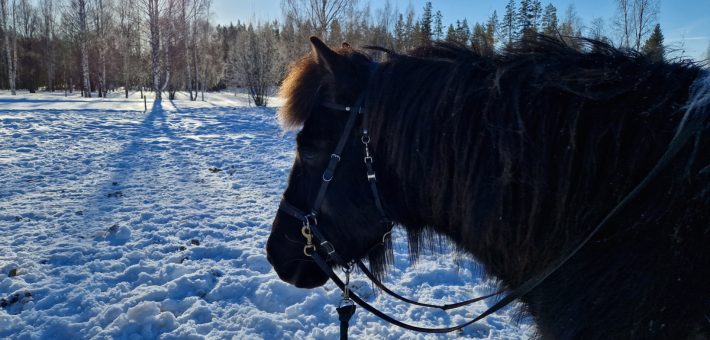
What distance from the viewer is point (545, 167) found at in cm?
119

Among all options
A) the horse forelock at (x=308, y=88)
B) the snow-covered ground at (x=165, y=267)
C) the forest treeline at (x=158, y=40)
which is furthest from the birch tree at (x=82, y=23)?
the horse forelock at (x=308, y=88)

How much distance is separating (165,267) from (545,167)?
3.58m

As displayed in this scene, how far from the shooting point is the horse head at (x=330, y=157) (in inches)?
62.3

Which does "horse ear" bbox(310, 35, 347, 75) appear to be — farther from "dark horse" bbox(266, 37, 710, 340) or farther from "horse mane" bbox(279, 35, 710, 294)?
"horse mane" bbox(279, 35, 710, 294)

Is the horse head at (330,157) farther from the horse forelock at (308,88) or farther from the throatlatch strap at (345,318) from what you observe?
the throatlatch strap at (345,318)

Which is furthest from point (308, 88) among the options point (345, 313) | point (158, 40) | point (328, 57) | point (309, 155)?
point (158, 40)

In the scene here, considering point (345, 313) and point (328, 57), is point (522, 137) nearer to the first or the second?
point (328, 57)

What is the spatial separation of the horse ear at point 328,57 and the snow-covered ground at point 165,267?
0.55 meters

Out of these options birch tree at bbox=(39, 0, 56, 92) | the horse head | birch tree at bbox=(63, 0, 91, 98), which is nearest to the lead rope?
the horse head

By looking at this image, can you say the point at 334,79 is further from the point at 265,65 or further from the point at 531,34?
the point at 265,65

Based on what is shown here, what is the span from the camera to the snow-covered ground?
8.78ft

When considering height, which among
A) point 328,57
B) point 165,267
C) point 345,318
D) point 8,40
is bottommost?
point 165,267

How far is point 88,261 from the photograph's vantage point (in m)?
3.58

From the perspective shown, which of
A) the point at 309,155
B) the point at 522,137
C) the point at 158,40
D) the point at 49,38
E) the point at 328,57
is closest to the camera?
the point at 522,137
